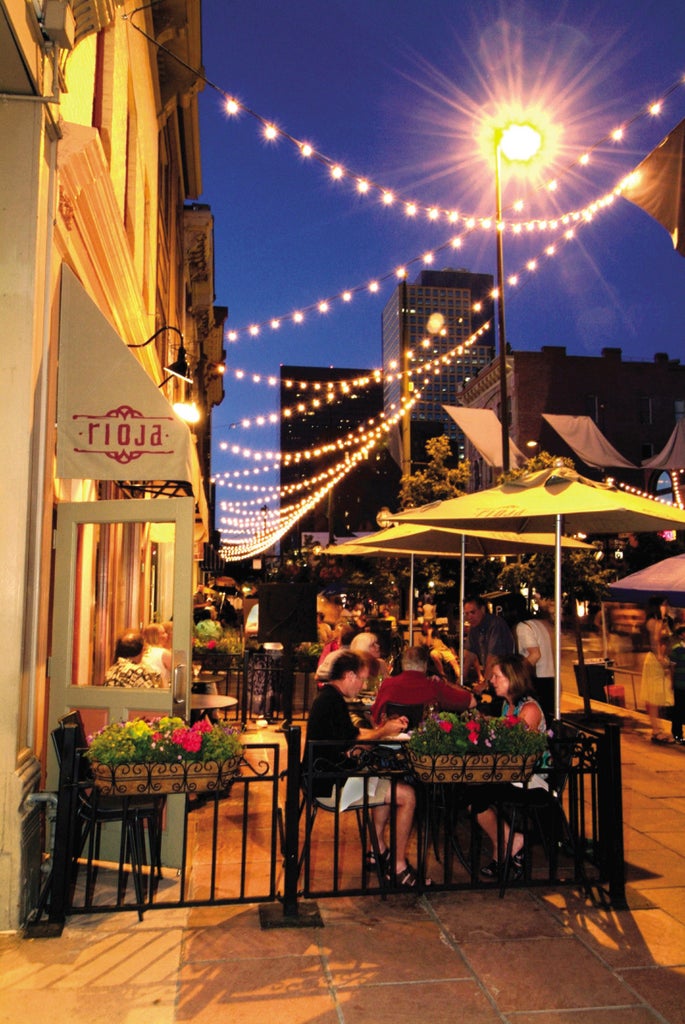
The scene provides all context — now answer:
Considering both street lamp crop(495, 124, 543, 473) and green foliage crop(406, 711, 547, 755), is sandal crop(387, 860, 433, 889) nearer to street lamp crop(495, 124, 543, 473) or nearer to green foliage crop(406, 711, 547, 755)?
green foliage crop(406, 711, 547, 755)

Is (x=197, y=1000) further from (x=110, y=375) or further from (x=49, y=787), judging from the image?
(x=110, y=375)

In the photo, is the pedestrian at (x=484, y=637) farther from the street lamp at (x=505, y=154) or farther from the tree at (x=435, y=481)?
the tree at (x=435, y=481)

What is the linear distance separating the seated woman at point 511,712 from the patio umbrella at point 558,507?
1.45ft

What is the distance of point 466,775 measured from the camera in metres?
5.00

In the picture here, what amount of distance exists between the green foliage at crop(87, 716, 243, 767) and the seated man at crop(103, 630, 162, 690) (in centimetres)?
130

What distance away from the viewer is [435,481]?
16781 millimetres

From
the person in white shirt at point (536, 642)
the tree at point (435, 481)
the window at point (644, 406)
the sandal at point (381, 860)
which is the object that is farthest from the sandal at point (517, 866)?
the window at point (644, 406)

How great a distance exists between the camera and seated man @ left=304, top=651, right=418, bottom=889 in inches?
214

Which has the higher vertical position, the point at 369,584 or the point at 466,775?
the point at 369,584

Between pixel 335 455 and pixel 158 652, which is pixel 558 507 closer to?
pixel 158 652

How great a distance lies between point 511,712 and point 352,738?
118cm

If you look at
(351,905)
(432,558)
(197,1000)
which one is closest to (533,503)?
(351,905)

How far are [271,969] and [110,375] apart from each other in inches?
156

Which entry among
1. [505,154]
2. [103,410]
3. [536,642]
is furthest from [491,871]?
[505,154]
